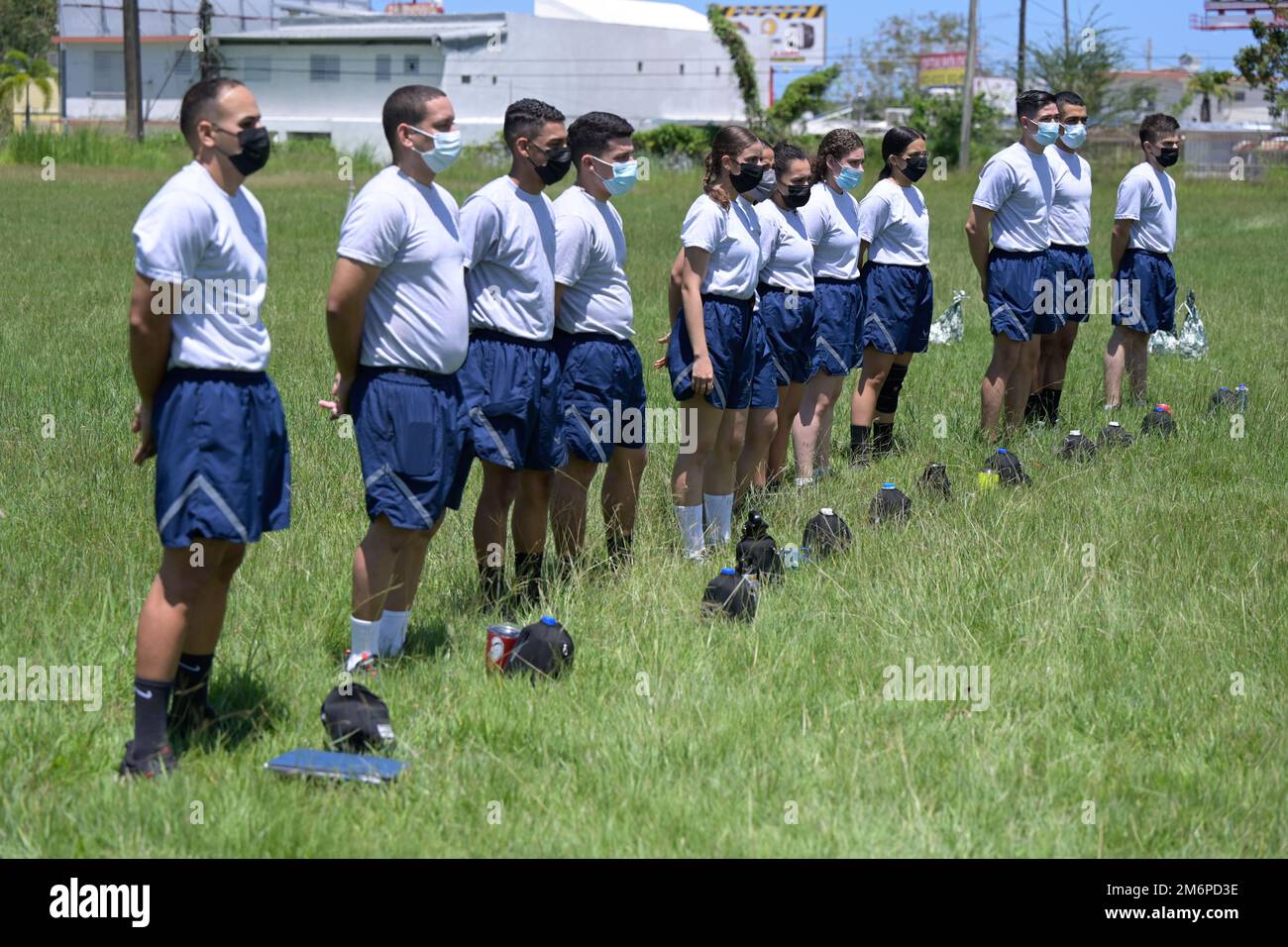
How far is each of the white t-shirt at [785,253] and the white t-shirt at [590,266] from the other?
163cm

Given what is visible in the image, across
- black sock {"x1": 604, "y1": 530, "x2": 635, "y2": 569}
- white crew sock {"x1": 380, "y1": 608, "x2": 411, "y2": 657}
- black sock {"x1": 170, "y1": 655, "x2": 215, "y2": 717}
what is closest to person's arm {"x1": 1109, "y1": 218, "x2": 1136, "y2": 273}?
black sock {"x1": 604, "y1": 530, "x2": 635, "y2": 569}

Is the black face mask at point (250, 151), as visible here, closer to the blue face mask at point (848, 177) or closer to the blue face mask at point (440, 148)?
the blue face mask at point (440, 148)

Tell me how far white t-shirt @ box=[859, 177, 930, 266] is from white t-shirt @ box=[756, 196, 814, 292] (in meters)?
1.22

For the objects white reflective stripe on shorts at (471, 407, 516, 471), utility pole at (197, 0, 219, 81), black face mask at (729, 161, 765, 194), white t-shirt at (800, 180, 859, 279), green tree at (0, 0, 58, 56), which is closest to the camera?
white reflective stripe on shorts at (471, 407, 516, 471)

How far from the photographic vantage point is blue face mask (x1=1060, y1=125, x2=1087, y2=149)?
9.96 metres

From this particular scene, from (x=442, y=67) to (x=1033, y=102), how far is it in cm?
6254

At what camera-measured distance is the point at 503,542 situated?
6496 mm

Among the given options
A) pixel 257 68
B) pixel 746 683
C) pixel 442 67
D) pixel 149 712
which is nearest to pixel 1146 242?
pixel 746 683

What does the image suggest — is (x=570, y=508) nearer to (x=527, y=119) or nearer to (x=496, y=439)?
(x=496, y=439)

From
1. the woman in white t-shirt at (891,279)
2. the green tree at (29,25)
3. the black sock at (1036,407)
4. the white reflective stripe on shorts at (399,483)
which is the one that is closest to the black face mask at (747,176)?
the woman in white t-shirt at (891,279)

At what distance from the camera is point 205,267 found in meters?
4.58

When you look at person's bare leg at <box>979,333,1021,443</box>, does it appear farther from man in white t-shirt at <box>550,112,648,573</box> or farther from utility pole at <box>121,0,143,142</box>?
utility pole at <box>121,0,143,142</box>

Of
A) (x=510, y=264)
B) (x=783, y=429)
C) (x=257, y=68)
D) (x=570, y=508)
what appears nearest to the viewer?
(x=510, y=264)
